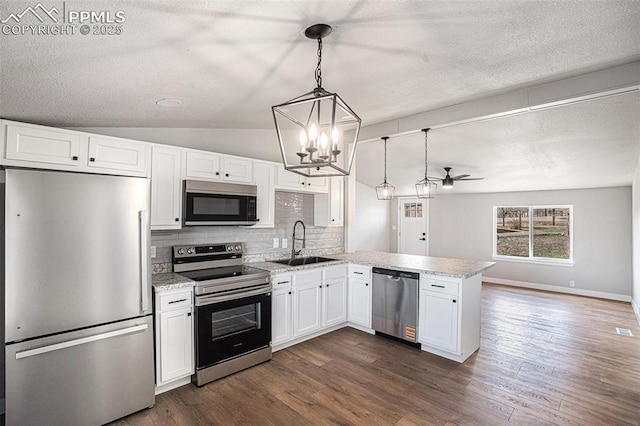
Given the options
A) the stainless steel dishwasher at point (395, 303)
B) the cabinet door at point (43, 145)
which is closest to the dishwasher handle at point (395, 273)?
the stainless steel dishwasher at point (395, 303)

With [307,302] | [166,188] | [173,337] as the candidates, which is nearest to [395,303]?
[307,302]

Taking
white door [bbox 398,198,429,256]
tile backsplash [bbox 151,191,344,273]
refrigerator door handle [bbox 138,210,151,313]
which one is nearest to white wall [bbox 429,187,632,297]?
white door [bbox 398,198,429,256]

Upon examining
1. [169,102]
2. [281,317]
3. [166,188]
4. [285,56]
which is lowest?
[281,317]

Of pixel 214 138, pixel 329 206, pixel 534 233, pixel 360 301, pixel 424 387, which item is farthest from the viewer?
pixel 534 233

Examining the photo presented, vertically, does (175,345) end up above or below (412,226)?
below

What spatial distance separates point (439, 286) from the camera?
3453 millimetres

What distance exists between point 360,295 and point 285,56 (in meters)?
3.09

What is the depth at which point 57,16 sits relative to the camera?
1.24 metres

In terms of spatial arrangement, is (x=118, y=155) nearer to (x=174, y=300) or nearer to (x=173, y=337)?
(x=174, y=300)

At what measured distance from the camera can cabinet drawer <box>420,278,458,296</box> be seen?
3352mm

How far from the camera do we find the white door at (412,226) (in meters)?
8.78

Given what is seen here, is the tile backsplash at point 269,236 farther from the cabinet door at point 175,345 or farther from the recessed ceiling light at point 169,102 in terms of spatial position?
the recessed ceiling light at point 169,102

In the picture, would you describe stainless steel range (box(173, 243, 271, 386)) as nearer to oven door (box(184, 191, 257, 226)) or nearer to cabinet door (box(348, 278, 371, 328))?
oven door (box(184, 191, 257, 226))

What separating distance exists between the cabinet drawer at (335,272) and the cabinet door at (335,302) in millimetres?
52
